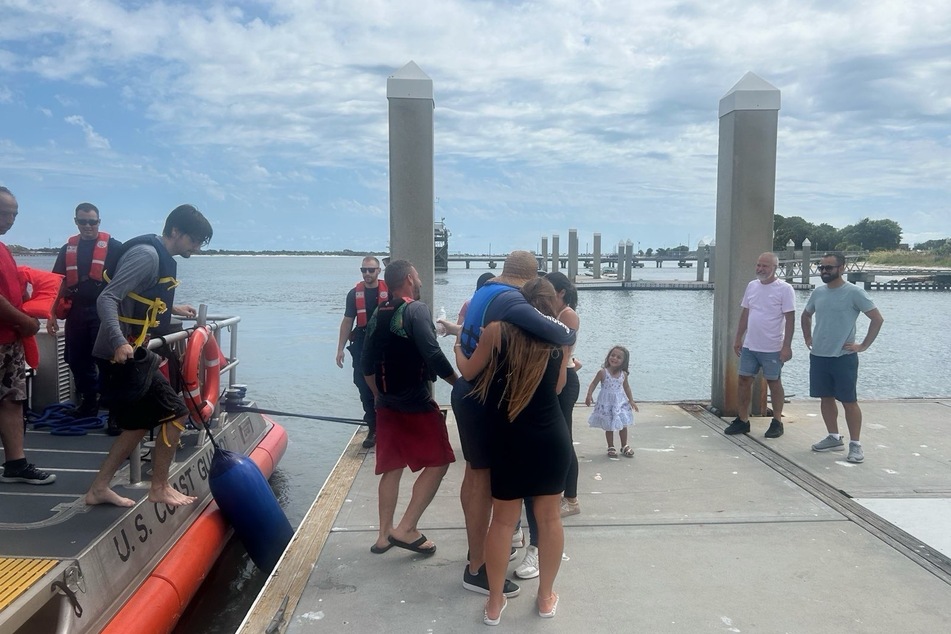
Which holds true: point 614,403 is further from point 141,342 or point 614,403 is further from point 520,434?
point 141,342

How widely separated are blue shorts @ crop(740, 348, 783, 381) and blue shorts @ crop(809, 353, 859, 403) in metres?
0.35

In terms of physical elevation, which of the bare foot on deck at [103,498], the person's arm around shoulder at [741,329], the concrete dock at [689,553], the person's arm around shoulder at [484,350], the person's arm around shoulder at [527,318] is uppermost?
the person's arm around shoulder at [527,318]

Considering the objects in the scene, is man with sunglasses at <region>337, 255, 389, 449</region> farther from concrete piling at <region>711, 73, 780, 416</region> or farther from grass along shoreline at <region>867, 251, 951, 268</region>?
grass along shoreline at <region>867, 251, 951, 268</region>

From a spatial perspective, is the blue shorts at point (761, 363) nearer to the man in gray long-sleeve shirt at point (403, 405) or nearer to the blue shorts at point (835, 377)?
the blue shorts at point (835, 377)

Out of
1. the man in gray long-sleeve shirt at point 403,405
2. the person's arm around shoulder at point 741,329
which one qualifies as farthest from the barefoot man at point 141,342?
the person's arm around shoulder at point 741,329

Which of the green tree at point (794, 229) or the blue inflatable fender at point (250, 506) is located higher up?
the green tree at point (794, 229)

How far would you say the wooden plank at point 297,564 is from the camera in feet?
10.4

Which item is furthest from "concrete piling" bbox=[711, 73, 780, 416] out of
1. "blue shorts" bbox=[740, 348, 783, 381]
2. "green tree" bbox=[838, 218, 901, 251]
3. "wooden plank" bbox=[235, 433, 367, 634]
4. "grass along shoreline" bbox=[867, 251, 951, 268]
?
"green tree" bbox=[838, 218, 901, 251]

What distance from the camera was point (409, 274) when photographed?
12.4ft

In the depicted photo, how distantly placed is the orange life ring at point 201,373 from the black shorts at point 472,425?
205cm

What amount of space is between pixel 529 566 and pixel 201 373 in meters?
3.02

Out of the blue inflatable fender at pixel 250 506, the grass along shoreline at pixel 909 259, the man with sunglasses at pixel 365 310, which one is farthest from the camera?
the grass along shoreline at pixel 909 259

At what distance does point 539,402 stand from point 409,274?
1.14 m

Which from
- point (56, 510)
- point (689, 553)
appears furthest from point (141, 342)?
point (689, 553)
